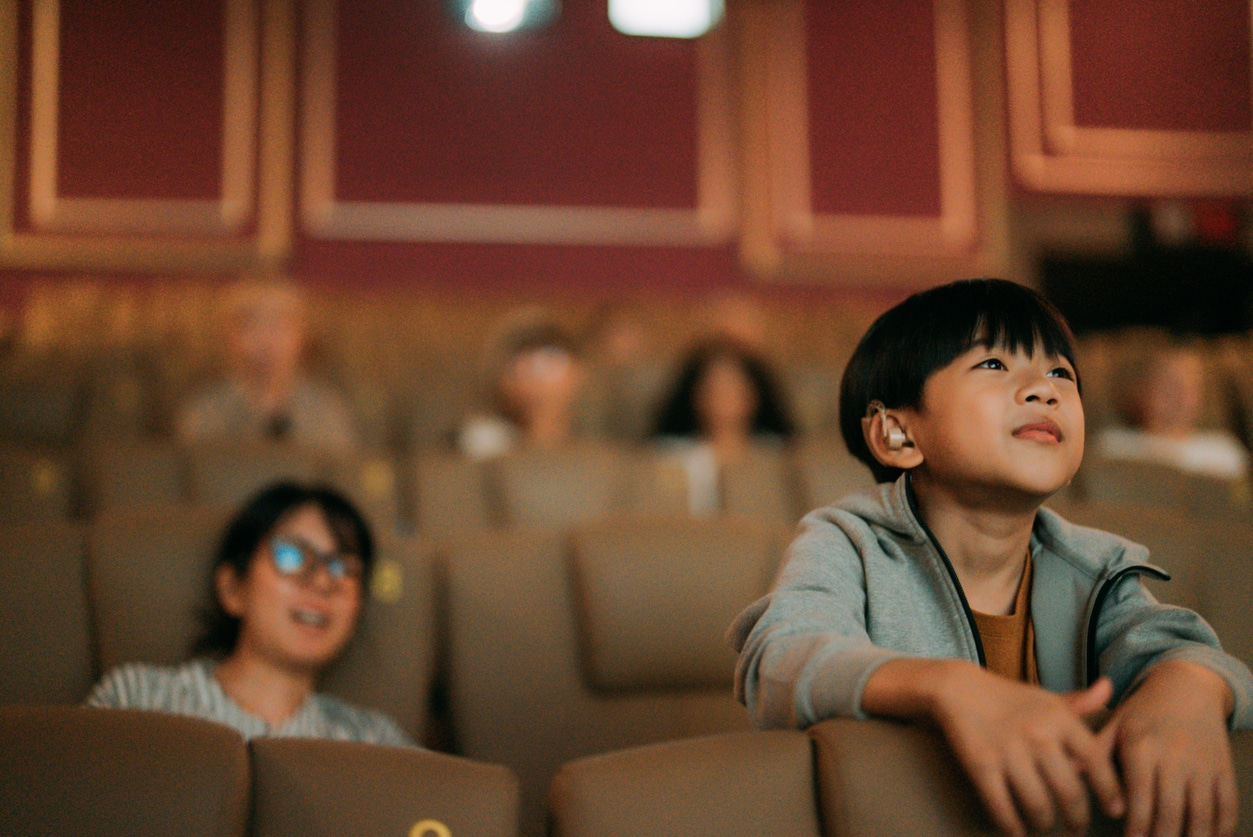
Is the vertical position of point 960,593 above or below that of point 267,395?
below

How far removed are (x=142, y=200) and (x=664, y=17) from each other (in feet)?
0.58

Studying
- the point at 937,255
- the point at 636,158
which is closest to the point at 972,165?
the point at 937,255

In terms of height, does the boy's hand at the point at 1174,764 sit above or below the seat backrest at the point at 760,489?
below

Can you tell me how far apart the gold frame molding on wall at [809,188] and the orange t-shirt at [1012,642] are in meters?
0.12

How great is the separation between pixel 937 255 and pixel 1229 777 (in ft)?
2.37

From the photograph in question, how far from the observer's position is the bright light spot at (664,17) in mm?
330

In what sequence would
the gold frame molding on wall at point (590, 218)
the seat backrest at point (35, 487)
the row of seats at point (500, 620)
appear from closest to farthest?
1. the row of seats at point (500, 620)
2. the seat backrest at point (35, 487)
3. the gold frame molding on wall at point (590, 218)

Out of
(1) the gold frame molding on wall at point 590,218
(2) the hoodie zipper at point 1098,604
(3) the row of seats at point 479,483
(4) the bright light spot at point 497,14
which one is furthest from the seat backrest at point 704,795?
(1) the gold frame molding on wall at point 590,218

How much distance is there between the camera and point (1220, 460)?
0.81 meters

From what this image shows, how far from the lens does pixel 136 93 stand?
10.4 inches

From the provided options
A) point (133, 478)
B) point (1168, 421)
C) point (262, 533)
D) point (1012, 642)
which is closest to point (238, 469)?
point (133, 478)

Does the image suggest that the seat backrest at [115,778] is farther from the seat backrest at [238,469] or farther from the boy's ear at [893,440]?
the seat backrest at [238,469]

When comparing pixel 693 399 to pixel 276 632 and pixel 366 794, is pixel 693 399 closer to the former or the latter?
pixel 276 632

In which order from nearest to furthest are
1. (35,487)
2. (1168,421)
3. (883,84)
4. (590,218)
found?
(883,84) < (35,487) < (1168,421) < (590,218)
